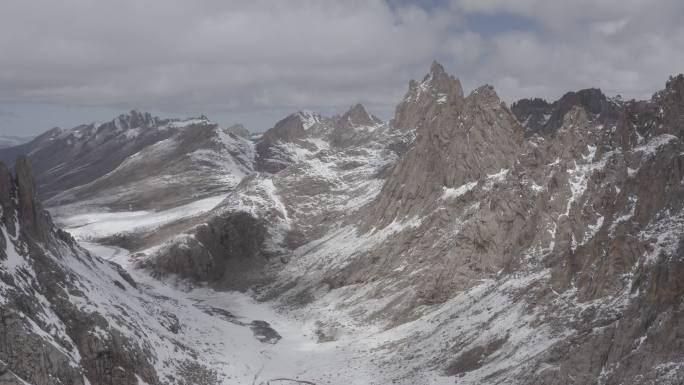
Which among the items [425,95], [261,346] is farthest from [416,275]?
[425,95]

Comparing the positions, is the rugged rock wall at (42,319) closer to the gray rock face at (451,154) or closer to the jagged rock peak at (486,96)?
the gray rock face at (451,154)

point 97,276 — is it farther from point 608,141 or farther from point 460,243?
point 608,141

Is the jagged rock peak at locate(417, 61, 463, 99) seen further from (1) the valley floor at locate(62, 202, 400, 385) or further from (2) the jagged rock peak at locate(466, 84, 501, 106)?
(1) the valley floor at locate(62, 202, 400, 385)

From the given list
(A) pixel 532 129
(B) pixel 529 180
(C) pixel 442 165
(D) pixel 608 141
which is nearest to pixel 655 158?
(D) pixel 608 141

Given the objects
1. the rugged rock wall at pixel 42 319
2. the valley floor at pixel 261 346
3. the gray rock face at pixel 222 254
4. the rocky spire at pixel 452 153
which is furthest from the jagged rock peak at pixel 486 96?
the rugged rock wall at pixel 42 319

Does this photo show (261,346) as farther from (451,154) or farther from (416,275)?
(451,154)

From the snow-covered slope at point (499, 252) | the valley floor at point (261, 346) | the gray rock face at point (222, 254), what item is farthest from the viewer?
the gray rock face at point (222, 254)

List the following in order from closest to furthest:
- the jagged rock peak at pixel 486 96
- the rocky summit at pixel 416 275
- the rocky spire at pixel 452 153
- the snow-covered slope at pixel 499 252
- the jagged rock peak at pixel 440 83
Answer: the rocky summit at pixel 416 275, the snow-covered slope at pixel 499 252, the rocky spire at pixel 452 153, the jagged rock peak at pixel 486 96, the jagged rock peak at pixel 440 83

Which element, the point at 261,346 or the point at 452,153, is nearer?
the point at 261,346
